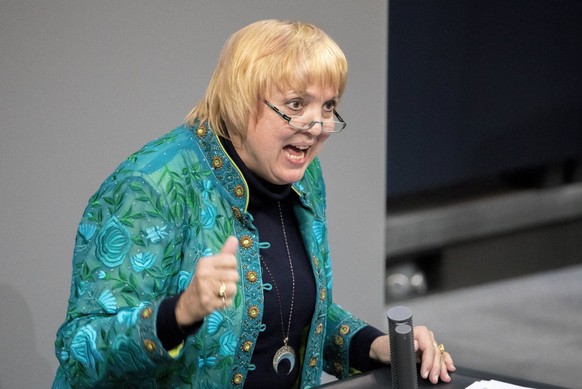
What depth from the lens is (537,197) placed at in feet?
18.7

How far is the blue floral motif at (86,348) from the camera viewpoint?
1.74 m

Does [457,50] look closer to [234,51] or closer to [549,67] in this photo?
[549,67]

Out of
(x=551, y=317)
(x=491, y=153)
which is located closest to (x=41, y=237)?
(x=551, y=317)

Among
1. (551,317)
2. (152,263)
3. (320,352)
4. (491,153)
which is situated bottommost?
(551,317)

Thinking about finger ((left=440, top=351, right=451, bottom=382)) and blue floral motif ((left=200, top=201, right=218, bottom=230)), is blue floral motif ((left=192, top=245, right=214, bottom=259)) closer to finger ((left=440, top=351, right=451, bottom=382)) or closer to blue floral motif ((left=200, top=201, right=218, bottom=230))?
blue floral motif ((left=200, top=201, right=218, bottom=230))

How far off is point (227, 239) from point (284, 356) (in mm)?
324

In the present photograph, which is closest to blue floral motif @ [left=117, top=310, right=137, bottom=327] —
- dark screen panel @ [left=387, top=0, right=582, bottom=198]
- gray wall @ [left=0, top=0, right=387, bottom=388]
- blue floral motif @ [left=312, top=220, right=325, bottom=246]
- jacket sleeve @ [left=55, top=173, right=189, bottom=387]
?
jacket sleeve @ [left=55, top=173, right=189, bottom=387]

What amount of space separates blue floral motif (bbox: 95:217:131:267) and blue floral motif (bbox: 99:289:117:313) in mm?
53

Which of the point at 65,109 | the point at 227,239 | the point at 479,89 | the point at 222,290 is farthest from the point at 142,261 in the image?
the point at 479,89

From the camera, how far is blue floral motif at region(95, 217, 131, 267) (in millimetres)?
1795

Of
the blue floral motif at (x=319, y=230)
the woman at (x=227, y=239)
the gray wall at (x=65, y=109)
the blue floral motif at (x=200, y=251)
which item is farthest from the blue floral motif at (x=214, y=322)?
the gray wall at (x=65, y=109)

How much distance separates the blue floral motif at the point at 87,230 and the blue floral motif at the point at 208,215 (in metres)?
0.21

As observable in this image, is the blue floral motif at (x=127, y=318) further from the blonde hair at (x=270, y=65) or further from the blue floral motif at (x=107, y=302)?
the blonde hair at (x=270, y=65)

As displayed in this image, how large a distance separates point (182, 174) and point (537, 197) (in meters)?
4.08
